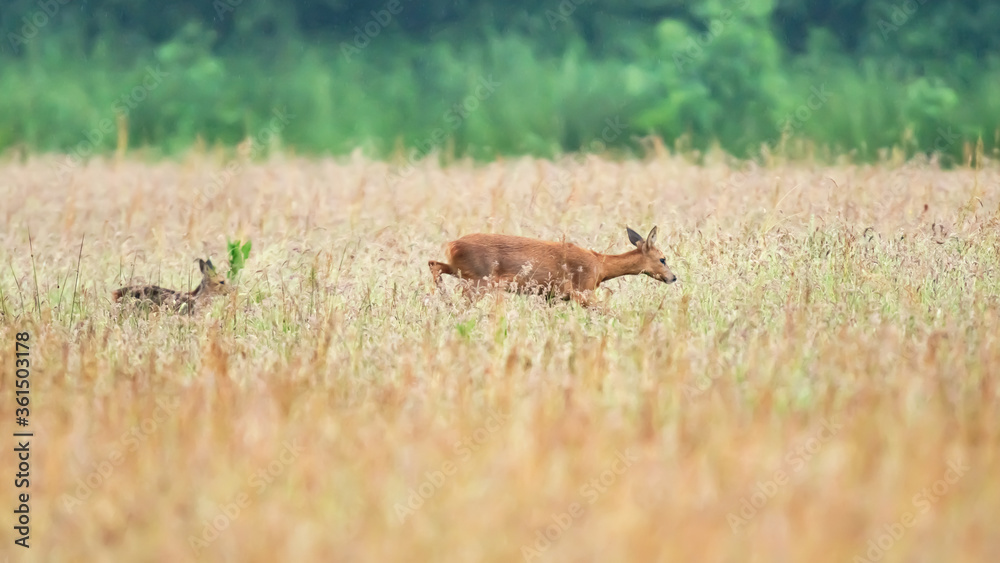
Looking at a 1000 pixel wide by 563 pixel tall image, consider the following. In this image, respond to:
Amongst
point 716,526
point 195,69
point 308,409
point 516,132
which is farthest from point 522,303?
point 195,69

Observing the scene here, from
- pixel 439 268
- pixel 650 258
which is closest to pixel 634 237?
pixel 650 258

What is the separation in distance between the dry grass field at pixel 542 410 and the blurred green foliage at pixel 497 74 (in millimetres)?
8435

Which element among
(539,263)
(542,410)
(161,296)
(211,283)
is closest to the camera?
(542,410)

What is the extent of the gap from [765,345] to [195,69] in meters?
15.0

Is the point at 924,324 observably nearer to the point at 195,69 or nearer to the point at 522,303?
the point at 522,303

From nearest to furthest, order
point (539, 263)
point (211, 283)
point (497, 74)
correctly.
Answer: point (539, 263) → point (211, 283) → point (497, 74)

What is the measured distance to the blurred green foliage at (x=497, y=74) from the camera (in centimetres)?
1717

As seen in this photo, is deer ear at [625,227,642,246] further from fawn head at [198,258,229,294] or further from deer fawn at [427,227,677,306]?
fawn head at [198,258,229,294]

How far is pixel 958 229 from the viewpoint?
804 centimetres

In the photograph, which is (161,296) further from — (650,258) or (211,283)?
(650,258)

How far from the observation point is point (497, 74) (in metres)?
18.4

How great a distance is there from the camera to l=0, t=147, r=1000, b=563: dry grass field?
337 centimetres

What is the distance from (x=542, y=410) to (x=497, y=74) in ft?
47.3

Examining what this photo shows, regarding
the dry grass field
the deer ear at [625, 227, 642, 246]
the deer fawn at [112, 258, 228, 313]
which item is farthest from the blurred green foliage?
the deer fawn at [112, 258, 228, 313]
